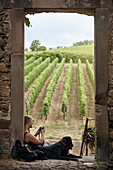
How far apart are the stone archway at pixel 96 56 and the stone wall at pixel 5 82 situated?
0.06 meters

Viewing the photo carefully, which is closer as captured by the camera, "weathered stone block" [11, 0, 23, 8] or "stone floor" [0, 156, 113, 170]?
"stone floor" [0, 156, 113, 170]

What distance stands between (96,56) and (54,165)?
182cm

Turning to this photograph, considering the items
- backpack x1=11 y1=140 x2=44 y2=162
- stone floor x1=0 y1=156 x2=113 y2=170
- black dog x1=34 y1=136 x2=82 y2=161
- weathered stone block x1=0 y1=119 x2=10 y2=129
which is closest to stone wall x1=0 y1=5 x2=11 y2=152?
weathered stone block x1=0 y1=119 x2=10 y2=129

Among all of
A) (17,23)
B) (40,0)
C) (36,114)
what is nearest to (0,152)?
(17,23)

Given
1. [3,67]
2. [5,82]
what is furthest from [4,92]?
[3,67]

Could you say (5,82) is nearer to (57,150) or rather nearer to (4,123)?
(4,123)

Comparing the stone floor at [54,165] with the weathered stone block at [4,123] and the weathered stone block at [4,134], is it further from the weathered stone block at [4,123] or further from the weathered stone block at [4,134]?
the weathered stone block at [4,123]

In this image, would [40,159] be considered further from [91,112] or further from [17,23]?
[91,112]

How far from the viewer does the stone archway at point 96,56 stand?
3.61 m

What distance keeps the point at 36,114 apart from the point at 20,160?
12.7 metres

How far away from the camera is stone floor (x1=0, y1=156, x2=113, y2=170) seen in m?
3.26

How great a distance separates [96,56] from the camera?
3.62 m

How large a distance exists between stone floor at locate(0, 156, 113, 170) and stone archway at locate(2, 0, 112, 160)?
0.26m

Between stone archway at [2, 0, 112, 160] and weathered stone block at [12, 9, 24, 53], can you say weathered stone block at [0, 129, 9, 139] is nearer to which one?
stone archway at [2, 0, 112, 160]
